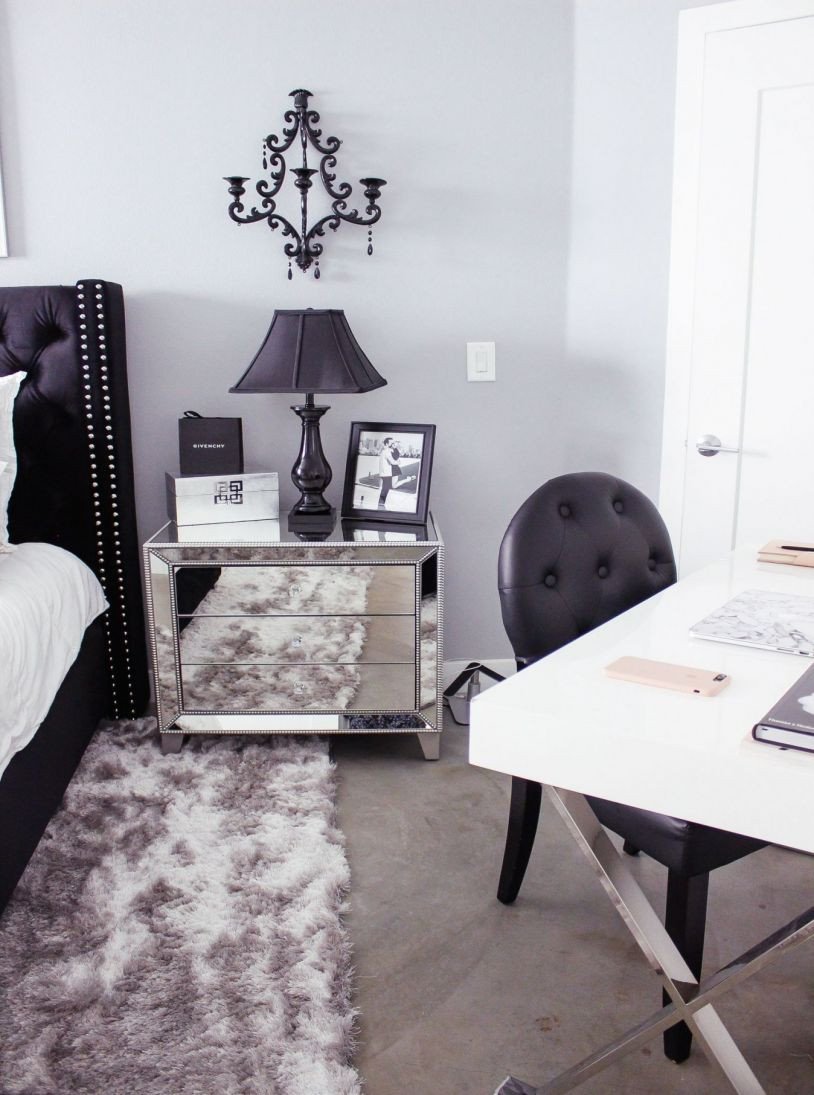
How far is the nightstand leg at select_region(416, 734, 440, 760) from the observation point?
2469 millimetres

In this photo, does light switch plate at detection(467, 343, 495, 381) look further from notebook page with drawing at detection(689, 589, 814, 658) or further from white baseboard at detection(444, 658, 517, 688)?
notebook page with drawing at detection(689, 589, 814, 658)

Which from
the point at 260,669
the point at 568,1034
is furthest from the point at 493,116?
the point at 568,1034

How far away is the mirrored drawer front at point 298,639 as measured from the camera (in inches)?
94.0

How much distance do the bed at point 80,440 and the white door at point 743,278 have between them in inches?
61.6

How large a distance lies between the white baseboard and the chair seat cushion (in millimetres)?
1542

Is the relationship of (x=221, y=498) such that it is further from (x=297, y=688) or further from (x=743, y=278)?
(x=743, y=278)

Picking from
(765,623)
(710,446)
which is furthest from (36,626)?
(710,446)

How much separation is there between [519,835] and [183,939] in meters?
0.66

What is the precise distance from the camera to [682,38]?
2.39 m

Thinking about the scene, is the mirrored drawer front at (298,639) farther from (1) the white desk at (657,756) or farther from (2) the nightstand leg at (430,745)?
(1) the white desk at (657,756)

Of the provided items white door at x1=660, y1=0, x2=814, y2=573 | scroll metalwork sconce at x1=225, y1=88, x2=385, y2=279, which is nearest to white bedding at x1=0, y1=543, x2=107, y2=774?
scroll metalwork sconce at x1=225, y1=88, x2=385, y2=279

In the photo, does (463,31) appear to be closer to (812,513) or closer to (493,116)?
(493,116)

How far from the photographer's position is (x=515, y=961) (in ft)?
5.51

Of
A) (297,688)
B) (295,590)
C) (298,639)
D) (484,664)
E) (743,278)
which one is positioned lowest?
(484,664)
